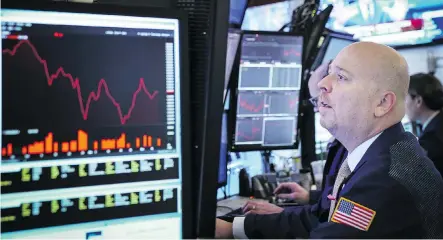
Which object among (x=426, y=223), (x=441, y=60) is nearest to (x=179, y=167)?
(x=426, y=223)

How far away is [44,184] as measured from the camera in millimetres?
836

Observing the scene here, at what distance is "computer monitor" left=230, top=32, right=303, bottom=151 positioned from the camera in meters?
2.43

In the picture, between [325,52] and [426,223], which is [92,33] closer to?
[426,223]

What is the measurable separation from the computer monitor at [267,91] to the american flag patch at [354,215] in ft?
4.18

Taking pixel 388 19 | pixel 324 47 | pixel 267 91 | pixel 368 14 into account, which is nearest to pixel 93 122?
pixel 267 91

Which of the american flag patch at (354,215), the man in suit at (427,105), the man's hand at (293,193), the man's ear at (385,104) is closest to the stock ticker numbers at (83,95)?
the american flag patch at (354,215)

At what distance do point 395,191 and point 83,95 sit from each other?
85 centimetres

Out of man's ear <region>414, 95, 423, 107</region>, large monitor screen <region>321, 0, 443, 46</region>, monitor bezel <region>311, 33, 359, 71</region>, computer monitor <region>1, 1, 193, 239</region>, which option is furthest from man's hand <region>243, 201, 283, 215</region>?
man's ear <region>414, 95, 423, 107</region>

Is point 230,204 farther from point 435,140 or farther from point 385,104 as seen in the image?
point 435,140

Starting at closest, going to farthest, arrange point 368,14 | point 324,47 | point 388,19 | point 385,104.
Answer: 1. point 385,104
2. point 324,47
3. point 368,14
4. point 388,19

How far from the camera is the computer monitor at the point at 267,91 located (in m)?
2.43

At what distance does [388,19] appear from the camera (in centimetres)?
368

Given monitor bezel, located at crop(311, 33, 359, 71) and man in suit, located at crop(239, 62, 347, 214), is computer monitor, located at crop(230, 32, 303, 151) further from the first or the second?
monitor bezel, located at crop(311, 33, 359, 71)

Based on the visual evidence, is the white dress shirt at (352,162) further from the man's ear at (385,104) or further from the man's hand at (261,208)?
the man's hand at (261,208)
